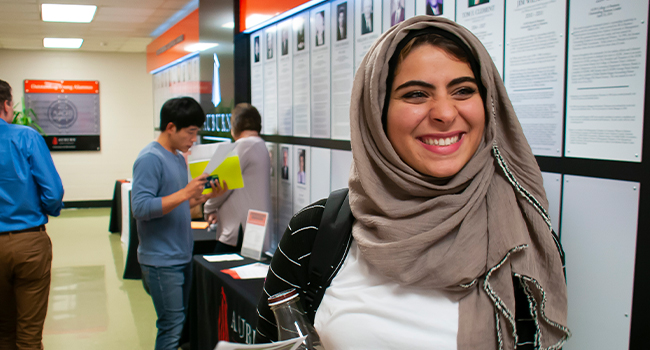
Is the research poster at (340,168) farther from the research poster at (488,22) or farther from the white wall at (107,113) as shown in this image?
the white wall at (107,113)

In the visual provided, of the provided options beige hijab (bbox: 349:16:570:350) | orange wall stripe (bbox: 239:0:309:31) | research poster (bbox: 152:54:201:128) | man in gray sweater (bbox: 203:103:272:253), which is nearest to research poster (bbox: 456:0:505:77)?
beige hijab (bbox: 349:16:570:350)

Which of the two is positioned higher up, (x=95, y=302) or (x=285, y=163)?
(x=285, y=163)

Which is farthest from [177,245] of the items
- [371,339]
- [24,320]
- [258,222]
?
[371,339]

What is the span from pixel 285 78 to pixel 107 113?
8647mm

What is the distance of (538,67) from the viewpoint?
→ 5.69ft

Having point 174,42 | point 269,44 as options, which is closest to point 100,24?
point 174,42

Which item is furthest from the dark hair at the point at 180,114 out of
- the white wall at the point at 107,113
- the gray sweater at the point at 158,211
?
the white wall at the point at 107,113

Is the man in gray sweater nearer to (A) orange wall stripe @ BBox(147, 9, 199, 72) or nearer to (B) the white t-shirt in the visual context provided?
(B) the white t-shirt

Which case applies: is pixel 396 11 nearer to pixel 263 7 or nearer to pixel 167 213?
pixel 167 213

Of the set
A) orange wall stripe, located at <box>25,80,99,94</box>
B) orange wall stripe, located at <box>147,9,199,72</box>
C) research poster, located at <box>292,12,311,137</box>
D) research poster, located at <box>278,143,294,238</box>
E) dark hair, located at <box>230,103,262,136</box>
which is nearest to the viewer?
research poster, located at <box>292,12,311,137</box>

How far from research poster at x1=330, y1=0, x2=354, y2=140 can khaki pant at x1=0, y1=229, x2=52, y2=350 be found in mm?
1958

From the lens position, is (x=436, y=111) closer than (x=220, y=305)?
Yes

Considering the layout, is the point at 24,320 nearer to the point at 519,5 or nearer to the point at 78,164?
the point at 519,5

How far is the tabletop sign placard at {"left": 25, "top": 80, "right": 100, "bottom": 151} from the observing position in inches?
413
